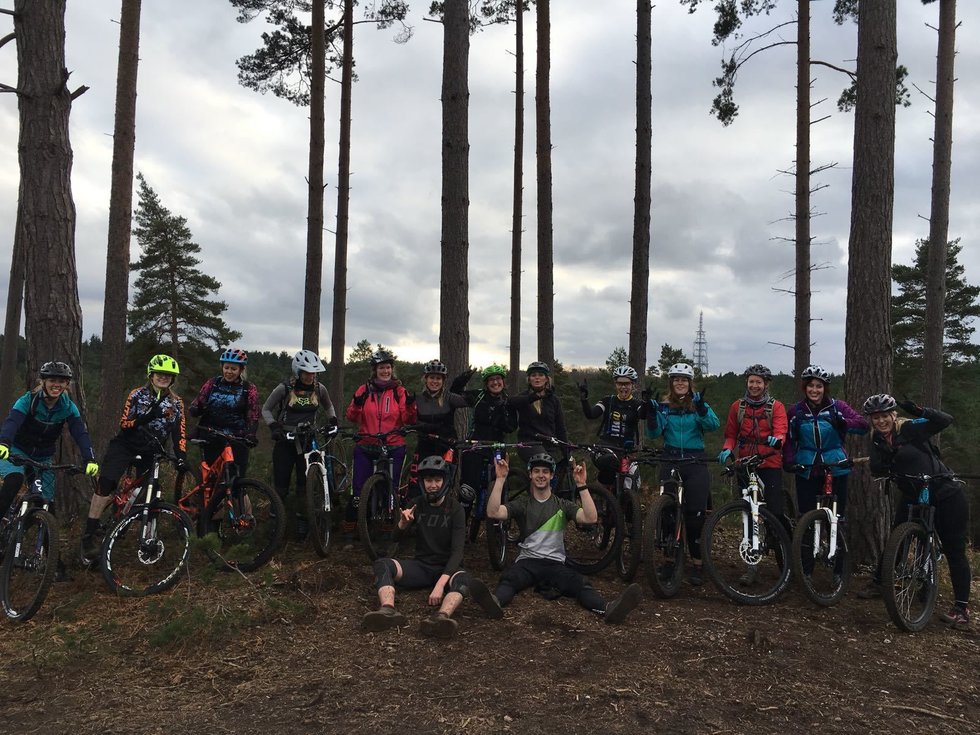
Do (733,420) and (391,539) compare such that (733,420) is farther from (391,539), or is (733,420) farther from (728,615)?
(391,539)

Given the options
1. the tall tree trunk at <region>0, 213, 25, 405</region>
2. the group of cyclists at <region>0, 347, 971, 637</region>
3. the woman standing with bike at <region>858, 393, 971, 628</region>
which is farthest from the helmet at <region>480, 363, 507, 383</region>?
the tall tree trunk at <region>0, 213, 25, 405</region>

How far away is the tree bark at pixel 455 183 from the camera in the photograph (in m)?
9.81

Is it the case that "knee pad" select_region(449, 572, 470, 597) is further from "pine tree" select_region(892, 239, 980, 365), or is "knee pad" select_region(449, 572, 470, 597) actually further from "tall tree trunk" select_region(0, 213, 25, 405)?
"pine tree" select_region(892, 239, 980, 365)

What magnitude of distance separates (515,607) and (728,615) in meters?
1.96

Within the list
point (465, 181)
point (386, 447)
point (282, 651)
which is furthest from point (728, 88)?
point (282, 651)

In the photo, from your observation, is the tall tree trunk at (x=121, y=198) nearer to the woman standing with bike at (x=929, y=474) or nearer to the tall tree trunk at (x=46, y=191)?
the tall tree trunk at (x=46, y=191)

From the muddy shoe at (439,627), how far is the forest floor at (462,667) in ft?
0.36

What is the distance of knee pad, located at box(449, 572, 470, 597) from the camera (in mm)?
5838

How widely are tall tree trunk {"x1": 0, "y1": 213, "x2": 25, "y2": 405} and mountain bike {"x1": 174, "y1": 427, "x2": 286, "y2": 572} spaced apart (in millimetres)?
13170

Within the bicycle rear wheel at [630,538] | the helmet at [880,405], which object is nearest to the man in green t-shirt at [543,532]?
the bicycle rear wheel at [630,538]

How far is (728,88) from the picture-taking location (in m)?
16.8

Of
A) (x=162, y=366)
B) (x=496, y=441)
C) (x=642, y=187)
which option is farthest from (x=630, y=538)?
(x=642, y=187)

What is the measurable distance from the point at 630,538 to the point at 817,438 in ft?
7.43

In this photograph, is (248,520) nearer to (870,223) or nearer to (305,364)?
(305,364)
